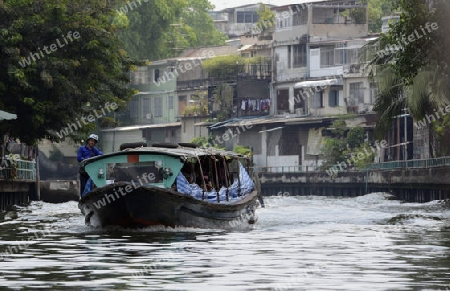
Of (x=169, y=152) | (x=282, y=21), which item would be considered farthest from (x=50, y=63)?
(x=282, y=21)

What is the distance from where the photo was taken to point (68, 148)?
78.6 m

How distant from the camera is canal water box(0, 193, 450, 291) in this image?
15.1 m

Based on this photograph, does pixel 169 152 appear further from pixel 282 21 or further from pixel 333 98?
pixel 282 21

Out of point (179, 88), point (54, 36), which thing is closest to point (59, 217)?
point (54, 36)

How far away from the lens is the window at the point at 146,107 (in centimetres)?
8325

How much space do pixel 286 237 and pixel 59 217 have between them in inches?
439

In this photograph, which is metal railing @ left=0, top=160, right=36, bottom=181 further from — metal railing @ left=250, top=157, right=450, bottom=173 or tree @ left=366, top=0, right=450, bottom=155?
tree @ left=366, top=0, right=450, bottom=155

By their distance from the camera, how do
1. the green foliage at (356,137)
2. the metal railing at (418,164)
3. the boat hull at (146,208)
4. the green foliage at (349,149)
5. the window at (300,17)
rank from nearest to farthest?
the boat hull at (146,208)
the metal railing at (418,164)
the green foliage at (349,149)
the green foliage at (356,137)
the window at (300,17)

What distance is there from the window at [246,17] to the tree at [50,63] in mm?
62053

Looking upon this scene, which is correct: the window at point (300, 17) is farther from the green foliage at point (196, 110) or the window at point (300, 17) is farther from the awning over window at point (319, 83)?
the green foliage at point (196, 110)

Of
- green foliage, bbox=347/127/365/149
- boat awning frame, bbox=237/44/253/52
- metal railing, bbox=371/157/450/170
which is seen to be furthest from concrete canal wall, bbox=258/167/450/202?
boat awning frame, bbox=237/44/253/52

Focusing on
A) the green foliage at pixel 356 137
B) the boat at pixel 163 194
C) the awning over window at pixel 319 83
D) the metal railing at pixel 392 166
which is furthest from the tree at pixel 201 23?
the boat at pixel 163 194

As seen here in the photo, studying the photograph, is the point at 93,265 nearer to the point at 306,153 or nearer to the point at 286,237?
the point at 286,237

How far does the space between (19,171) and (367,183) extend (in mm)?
18954
